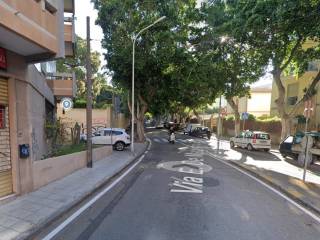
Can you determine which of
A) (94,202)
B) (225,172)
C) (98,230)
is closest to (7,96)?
(94,202)

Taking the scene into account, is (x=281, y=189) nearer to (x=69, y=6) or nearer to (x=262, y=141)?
(x=69, y=6)

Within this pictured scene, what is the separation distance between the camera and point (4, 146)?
6.95 m

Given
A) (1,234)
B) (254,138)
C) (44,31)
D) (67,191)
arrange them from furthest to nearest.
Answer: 1. (254,138)
2. (67,191)
3. (44,31)
4. (1,234)

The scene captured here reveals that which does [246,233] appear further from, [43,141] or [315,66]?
[315,66]

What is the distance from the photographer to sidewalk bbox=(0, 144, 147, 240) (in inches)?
204

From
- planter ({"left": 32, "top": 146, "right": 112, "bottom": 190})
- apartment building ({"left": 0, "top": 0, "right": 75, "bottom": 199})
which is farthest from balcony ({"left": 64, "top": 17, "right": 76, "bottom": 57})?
planter ({"left": 32, "top": 146, "right": 112, "bottom": 190})

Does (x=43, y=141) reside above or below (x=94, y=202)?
above

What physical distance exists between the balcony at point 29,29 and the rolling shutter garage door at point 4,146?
1.03 m

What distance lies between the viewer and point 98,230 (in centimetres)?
534

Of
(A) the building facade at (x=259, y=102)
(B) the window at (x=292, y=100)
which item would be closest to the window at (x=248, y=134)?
(B) the window at (x=292, y=100)

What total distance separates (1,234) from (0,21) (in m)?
3.71

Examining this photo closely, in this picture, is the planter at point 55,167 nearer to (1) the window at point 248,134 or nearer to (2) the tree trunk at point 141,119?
(1) the window at point 248,134

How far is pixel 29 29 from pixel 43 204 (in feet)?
12.8

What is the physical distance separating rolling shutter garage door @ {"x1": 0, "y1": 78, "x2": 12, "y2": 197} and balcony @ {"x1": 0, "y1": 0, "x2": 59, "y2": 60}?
1029 mm
